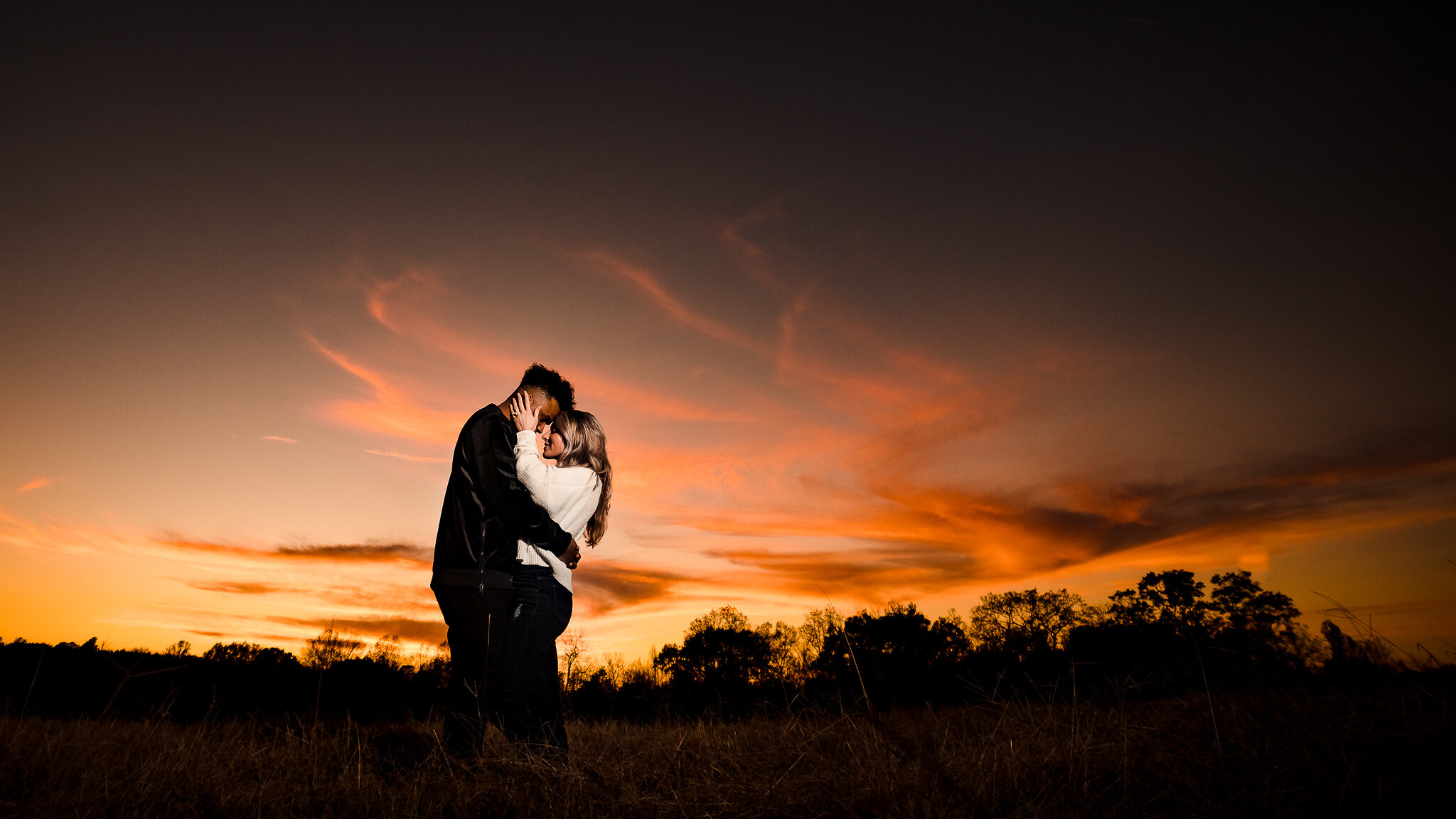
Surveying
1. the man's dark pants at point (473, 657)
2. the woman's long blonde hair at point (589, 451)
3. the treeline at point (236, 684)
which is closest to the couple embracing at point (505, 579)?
the man's dark pants at point (473, 657)

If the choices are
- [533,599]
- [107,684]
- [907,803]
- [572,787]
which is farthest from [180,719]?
[907,803]

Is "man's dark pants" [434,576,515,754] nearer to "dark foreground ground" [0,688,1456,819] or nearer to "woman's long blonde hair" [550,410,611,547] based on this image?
"dark foreground ground" [0,688,1456,819]

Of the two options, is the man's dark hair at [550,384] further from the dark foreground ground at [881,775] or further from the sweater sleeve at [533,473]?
the dark foreground ground at [881,775]

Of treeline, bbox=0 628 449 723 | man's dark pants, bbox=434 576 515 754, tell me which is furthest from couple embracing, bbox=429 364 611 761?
treeline, bbox=0 628 449 723

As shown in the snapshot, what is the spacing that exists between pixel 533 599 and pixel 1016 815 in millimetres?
2582

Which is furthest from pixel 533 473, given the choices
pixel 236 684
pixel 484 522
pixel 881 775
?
pixel 236 684

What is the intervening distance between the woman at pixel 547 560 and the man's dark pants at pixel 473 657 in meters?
0.07

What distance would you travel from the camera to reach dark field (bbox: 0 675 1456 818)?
2320 millimetres

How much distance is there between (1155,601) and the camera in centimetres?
2644

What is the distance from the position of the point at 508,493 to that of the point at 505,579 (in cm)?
48

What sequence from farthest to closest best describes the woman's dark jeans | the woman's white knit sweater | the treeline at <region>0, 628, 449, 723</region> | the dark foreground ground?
the treeline at <region>0, 628, 449, 723</region> < the woman's white knit sweater < the woman's dark jeans < the dark foreground ground

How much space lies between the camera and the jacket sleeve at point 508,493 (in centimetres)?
349

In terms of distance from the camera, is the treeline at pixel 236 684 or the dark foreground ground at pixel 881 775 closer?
the dark foreground ground at pixel 881 775

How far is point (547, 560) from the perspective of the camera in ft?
12.1
